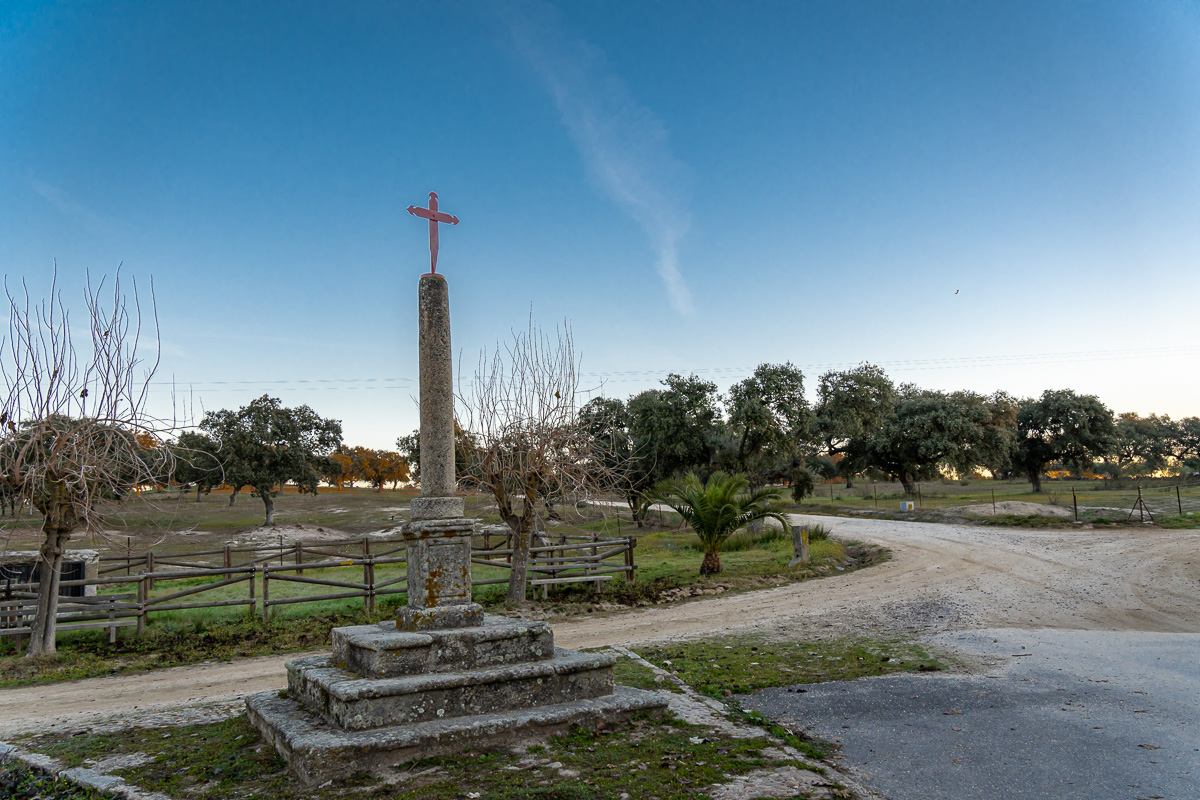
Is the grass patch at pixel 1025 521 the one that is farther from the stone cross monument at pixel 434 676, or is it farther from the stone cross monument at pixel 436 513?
the stone cross monument at pixel 436 513

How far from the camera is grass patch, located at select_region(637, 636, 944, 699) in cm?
782

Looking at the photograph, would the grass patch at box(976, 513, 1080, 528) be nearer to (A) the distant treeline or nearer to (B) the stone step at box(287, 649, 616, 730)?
(A) the distant treeline

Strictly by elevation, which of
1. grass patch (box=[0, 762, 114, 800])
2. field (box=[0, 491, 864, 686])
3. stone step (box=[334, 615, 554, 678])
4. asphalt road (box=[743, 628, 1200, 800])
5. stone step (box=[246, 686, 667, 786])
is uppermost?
stone step (box=[334, 615, 554, 678])

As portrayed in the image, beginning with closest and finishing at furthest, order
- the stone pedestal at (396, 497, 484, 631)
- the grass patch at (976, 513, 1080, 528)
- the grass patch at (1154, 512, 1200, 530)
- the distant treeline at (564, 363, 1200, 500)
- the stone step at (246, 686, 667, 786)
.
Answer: the stone step at (246, 686, 667, 786) < the stone pedestal at (396, 497, 484, 631) < the grass patch at (1154, 512, 1200, 530) < the grass patch at (976, 513, 1080, 528) < the distant treeline at (564, 363, 1200, 500)

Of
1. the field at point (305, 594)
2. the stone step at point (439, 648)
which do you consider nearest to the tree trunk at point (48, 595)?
the field at point (305, 594)

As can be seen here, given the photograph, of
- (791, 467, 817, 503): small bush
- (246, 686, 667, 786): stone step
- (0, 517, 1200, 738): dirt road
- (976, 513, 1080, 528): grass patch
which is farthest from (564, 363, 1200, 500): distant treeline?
(246, 686, 667, 786): stone step

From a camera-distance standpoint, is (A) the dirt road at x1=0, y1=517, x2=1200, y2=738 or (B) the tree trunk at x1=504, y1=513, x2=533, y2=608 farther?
(B) the tree trunk at x1=504, y1=513, x2=533, y2=608

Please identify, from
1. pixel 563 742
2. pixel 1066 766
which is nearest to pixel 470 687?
pixel 563 742

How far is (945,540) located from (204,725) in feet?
73.6

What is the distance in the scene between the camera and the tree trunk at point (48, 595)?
1073 centimetres

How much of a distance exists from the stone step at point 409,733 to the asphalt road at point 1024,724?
5.39 ft

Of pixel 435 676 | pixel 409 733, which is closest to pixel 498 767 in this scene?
pixel 409 733

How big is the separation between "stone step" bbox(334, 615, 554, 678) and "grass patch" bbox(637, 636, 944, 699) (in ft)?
7.02

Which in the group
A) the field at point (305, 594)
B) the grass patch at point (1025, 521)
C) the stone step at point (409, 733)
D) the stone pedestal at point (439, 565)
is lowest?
the field at point (305, 594)
